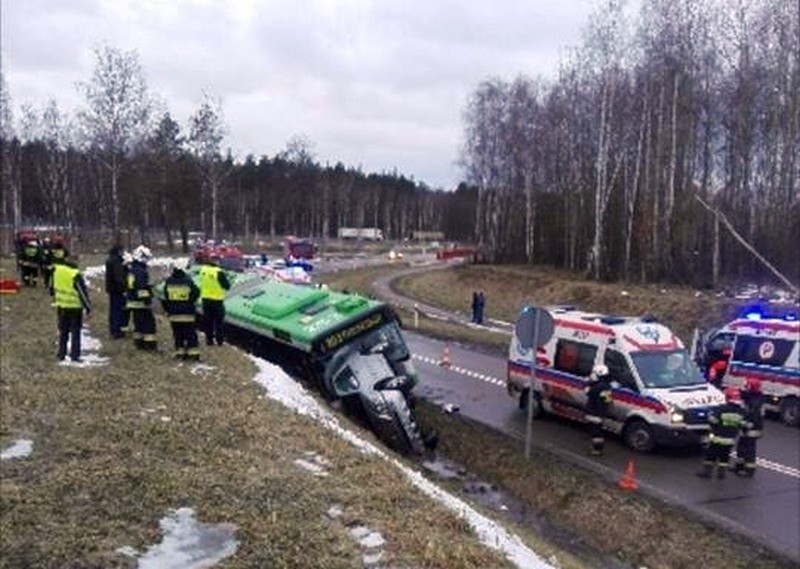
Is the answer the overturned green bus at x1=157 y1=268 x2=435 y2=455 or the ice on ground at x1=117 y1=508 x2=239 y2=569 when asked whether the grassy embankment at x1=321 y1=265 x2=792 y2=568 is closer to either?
the overturned green bus at x1=157 y1=268 x2=435 y2=455

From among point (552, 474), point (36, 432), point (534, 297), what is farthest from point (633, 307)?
point (36, 432)

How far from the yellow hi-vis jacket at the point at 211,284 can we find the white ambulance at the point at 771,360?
10312 millimetres

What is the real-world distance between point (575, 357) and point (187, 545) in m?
10.3

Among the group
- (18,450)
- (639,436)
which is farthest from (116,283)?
(639,436)

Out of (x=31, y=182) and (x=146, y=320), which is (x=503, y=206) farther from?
(x=146, y=320)

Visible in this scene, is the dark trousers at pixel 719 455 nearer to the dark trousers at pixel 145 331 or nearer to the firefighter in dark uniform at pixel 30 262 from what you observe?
the dark trousers at pixel 145 331

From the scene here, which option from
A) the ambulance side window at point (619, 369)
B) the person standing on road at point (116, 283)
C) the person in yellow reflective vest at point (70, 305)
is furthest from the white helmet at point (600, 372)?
the person standing on road at point (116, 283)

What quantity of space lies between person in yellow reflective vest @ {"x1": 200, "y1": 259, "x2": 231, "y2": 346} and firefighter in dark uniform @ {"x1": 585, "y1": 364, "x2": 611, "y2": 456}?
683 cm

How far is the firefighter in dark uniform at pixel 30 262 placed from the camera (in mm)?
26781

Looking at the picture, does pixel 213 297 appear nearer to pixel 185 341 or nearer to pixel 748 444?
pixel 185 341

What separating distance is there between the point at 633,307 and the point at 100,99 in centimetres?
2698

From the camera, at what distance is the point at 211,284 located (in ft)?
54.0

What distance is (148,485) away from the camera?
26.1ft

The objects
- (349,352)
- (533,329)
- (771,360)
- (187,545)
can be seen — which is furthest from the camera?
(771,360)
